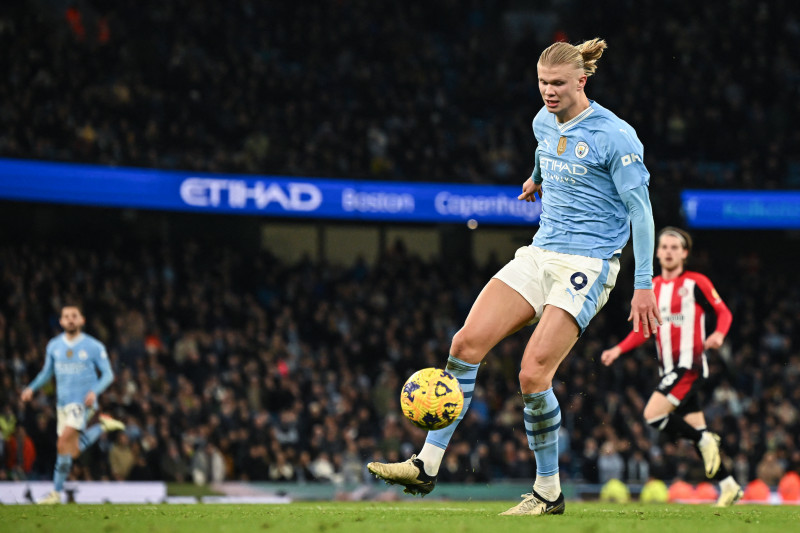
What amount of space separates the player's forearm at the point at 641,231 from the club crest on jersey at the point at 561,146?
0.54 metres

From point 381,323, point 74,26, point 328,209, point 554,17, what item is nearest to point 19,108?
point 74,26

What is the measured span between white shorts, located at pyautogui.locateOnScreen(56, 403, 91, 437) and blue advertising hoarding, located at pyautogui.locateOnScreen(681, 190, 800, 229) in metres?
15.5

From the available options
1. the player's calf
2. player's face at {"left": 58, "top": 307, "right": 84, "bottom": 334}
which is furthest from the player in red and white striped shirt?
player's face at {"left": 58, "top": 307, "right": 84, "bottom": 334}

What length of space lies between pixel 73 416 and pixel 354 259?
46.9 feet

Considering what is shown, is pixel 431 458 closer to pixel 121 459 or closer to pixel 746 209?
pixel 121 459

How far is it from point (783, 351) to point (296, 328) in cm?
1032

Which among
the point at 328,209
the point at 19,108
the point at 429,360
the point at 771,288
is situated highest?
the point at 19,108

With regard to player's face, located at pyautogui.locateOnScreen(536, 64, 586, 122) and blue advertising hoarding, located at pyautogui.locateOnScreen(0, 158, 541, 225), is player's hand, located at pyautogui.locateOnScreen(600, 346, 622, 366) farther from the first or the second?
blue advertising hoarding, located at pyautogui.locateOnScreen(0, 158, 541, 225)

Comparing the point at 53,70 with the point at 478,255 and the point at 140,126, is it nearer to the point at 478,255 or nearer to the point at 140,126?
the point at 140,126

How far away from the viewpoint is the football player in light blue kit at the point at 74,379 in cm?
1189

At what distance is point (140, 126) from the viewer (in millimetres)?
21531

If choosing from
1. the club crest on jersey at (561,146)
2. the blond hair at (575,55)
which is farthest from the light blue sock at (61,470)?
the blond hair at (575,55)

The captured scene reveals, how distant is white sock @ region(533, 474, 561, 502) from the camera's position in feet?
22.7

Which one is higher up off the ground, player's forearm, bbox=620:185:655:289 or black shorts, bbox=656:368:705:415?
player's forearm, bbox=620:185:655:289
